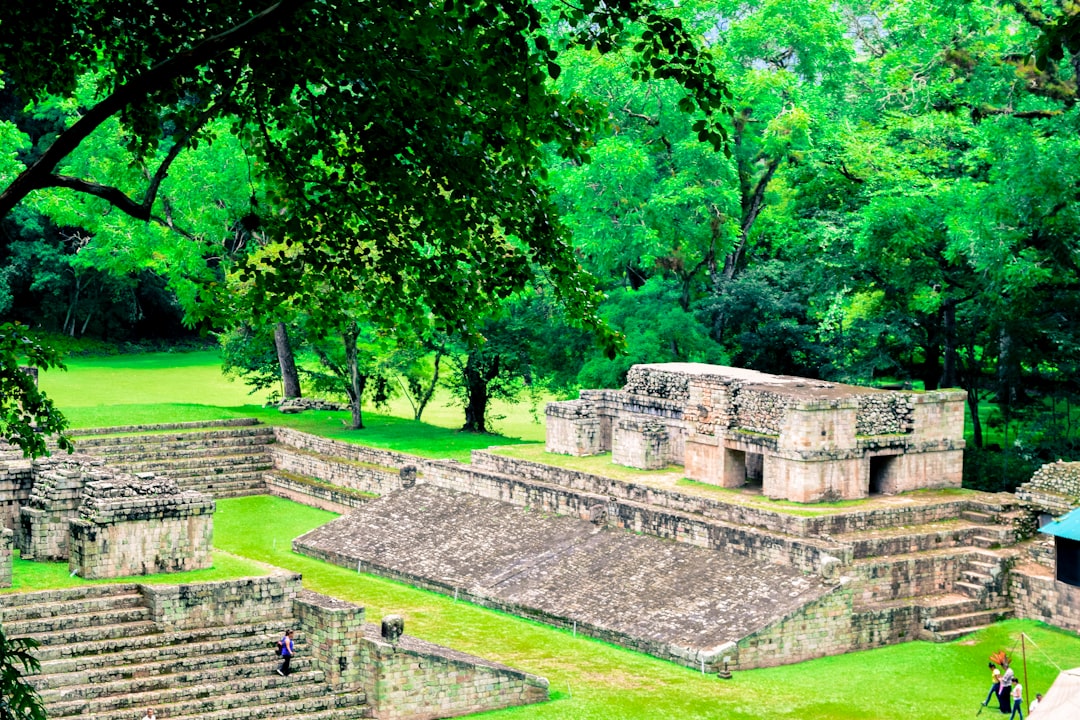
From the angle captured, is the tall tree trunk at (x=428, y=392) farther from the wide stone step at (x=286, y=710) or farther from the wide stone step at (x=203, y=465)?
the wide stone step at (x=286, y=710)

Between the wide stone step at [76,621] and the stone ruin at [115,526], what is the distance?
1.18 metres

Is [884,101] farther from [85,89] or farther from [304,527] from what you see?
[85,89]

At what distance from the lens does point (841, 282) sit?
32219 millimetres

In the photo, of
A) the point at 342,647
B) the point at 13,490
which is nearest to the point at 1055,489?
the point at 342,647

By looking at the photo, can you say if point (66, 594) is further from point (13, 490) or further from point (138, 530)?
point (13, 490)

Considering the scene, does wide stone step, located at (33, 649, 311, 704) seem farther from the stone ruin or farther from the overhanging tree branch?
the overhanging tree branch

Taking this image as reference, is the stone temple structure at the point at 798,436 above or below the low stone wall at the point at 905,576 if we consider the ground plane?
above

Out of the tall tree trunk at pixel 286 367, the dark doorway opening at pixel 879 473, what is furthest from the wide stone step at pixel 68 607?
the tall tree trunk at pixel 286 367

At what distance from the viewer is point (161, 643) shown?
741 inches

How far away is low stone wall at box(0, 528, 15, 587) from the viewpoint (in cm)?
1895

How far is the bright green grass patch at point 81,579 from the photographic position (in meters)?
19.5

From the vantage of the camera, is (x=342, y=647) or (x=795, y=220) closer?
(x=342, y=647)

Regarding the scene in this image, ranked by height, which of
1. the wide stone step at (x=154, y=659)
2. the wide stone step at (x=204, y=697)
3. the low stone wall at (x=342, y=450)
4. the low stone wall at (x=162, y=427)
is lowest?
the wide stone step at (x=204, y=697)

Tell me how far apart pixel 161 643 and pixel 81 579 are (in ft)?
6.39
